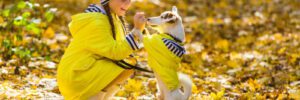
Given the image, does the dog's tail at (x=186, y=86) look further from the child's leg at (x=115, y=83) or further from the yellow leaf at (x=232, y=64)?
the yellow leaf at (x=232, y=64)

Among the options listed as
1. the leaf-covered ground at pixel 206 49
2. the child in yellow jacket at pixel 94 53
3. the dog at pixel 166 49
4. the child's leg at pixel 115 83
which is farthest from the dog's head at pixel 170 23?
the leaf-covered ground at pixel 206 49

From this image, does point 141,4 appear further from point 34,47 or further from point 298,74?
point 298,74

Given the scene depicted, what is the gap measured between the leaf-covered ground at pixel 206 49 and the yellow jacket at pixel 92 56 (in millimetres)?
977

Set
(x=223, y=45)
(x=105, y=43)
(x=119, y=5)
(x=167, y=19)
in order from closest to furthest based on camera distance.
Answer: (x=167, y=19), (x=105, y=43), (x=119, y=5), (x=223, y=45)

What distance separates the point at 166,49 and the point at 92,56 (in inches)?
21.3

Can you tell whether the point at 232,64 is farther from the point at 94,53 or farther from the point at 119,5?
the point at 94,53

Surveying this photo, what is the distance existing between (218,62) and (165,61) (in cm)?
346

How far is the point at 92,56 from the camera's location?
3969 mm

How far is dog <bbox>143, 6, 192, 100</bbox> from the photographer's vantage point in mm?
3799

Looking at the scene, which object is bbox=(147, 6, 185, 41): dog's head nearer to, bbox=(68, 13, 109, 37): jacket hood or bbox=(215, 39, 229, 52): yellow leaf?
bbox=(68, 13, 109, 37): jacket hood

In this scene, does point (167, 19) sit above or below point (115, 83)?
above

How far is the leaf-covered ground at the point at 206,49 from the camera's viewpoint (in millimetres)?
5273

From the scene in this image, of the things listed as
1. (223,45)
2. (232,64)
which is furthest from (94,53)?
(223,45)

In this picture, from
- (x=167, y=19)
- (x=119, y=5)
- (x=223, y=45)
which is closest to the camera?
(x=167, y=19)
